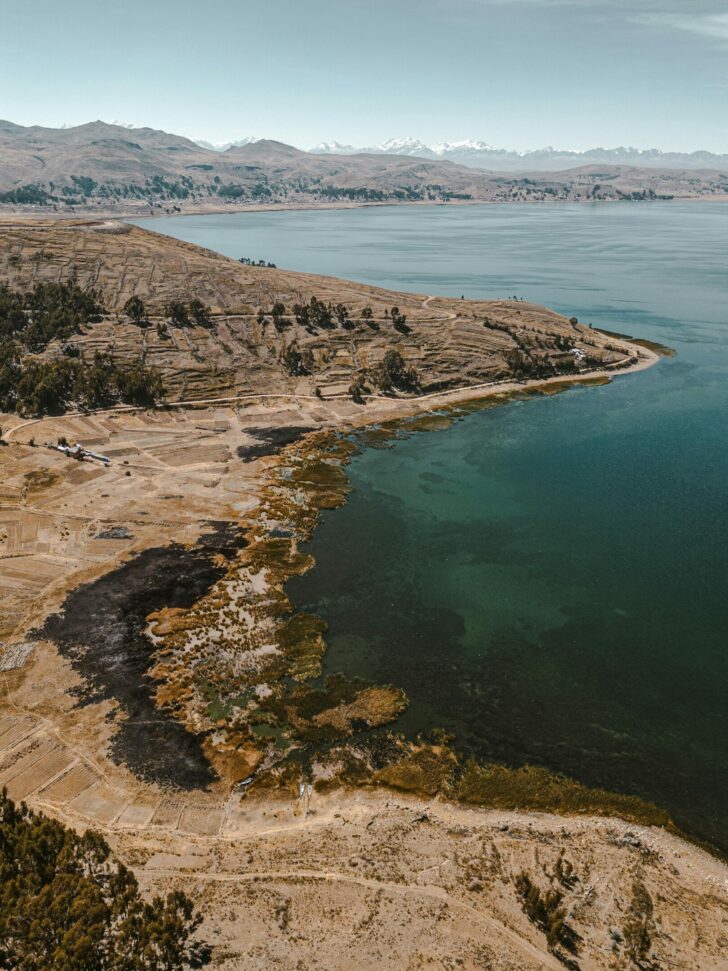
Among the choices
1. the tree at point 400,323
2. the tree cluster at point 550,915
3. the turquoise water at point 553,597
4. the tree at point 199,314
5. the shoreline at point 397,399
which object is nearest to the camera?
the tree cluster at point 550,915

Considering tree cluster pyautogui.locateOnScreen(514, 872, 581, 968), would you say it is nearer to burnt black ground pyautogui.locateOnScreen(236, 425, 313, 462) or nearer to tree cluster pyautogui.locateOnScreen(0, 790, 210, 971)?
tree cluster pyautogui.locateOnScreen(0, 790, 210, 971)

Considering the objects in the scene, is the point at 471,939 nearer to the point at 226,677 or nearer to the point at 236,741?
the point at 236,741

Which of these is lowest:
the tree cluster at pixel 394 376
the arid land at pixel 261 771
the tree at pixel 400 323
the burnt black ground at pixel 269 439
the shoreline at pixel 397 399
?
the arid land at pixel 261 771

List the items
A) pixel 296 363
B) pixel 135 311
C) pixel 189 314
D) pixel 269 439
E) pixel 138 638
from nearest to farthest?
pixel 138 638
pixel 269 439
pixel 296 363
pixel 135 311
pixel 189 314

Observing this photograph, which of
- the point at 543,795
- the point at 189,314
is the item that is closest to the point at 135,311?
the point at 189,314

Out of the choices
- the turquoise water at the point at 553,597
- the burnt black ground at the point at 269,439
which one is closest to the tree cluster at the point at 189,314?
the burnt black ground at the point at 269,439

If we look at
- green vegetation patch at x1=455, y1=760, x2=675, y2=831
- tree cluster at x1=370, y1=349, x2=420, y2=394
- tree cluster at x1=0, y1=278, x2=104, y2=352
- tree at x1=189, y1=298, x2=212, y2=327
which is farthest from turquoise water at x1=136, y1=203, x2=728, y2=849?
tree cluster at x1=0, y1=278, x2=104, y2=352

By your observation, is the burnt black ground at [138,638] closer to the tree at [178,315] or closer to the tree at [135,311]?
the tree at [178,315]

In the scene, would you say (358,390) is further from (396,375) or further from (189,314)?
(189,314)
